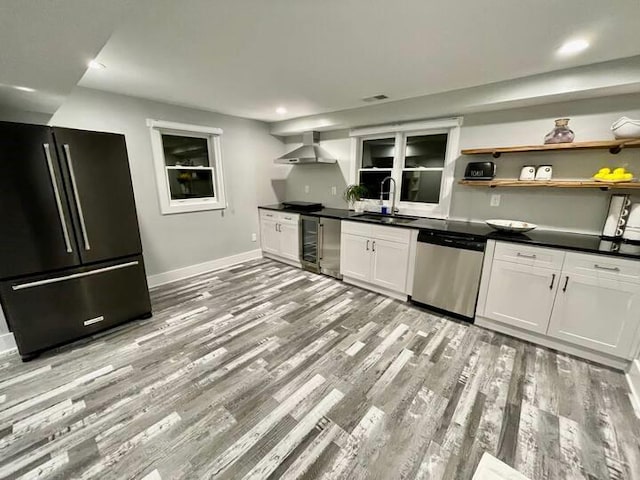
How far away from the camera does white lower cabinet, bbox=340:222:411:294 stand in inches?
118

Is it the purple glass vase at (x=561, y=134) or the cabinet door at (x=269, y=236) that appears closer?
the purple glass vase at (x=561, y=134)

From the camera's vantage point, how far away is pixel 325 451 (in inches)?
55.2

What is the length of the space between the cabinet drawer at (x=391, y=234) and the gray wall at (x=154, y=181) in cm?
239

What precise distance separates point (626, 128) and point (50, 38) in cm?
381

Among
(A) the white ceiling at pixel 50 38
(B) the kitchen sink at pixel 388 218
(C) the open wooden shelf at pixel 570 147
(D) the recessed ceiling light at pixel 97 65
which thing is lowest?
(B) the kitchen sink at pixel 388 218

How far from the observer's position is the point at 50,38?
1.20 meters

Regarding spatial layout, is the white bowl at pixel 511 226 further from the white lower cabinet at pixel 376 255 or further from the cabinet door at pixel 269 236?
the cabinet door at pixel 269 236

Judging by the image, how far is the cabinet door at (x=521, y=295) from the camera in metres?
2.19

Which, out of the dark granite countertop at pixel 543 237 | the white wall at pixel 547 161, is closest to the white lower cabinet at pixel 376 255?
the dark granite countertop at pixel 543 237

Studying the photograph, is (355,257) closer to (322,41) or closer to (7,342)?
(322,41)

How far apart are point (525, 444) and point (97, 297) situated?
3.40m

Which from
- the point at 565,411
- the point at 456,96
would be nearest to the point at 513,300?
the point at 565,411

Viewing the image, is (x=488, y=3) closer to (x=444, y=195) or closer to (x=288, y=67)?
(x=288, y=67)

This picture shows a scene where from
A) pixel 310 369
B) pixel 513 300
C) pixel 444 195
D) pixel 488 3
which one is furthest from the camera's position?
pixel 444 195
